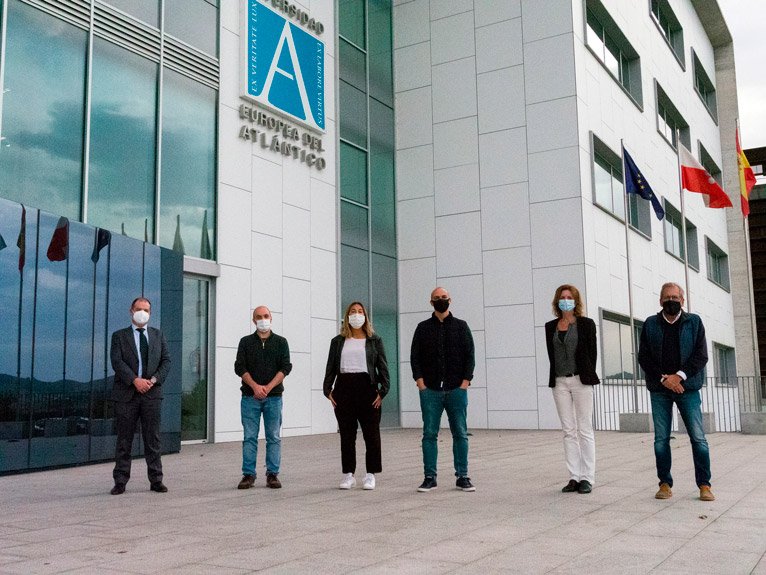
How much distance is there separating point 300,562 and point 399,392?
613 inches

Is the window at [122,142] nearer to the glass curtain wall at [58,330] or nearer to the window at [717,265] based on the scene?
the glass curtain wall at [58,330]

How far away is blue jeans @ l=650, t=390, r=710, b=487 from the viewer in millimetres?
6820

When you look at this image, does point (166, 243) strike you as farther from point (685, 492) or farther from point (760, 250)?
point (760, 250)

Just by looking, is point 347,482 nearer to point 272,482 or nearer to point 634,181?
point 272,482

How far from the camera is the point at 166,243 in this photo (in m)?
13.4

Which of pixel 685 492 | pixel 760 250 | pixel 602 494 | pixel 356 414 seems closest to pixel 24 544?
pixel 356 414

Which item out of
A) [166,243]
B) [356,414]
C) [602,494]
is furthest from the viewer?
[166,243]

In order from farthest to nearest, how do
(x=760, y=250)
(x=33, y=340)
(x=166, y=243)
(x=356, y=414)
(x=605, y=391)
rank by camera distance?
1. (x=760, y=250)
2. (x=605, y=391)
3. (x=166, y=243)
4. (x=33, y=340)
5. (x=356, y=414)

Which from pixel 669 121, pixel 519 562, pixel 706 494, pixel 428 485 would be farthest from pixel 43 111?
pixel 669 121

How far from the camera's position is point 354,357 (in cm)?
783

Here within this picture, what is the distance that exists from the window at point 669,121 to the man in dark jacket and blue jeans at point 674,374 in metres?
21.5

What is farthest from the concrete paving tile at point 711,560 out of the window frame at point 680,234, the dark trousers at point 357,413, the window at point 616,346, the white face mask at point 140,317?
the window frame at point 680,234

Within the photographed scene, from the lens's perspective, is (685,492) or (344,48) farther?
(344,48)

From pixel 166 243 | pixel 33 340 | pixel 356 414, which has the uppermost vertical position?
pixel 166 243
